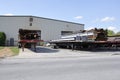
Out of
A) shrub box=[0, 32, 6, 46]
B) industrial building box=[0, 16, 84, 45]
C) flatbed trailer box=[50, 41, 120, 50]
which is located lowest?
flatbed trailer box=[50, 41, 120, 50]

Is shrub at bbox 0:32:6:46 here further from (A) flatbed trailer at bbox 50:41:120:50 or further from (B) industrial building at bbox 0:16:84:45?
(A) flatbed trailer at bbox 50:41:120:50

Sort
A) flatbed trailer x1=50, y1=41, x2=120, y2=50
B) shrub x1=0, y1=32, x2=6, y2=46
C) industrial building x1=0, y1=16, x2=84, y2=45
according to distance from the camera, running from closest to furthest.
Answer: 1. flatbed trailer x1=50, y1=41, x2=120, y2=50
2. shrub x1=0, y1=32, x2=6, y2=46
3. industrial building x1=0, y1=16, x2=84, y2=45

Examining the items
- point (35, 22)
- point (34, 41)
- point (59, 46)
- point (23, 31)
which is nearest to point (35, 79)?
point (34, 41)

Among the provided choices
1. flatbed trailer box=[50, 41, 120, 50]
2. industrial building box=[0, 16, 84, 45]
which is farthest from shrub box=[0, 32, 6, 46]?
flatbed trailer box=[50, 41, 120, 50]

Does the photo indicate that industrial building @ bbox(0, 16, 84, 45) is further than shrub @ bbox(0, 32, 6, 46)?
Yes

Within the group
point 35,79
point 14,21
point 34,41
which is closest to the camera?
point 35,79

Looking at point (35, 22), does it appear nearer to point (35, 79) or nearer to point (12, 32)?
point (12, 32)

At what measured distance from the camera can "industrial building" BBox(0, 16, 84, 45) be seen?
160 ft

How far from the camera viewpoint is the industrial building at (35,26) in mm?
48812

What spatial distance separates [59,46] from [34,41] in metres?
10.7

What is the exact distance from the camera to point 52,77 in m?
9.57

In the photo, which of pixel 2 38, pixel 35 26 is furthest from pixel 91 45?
pixel 35 26

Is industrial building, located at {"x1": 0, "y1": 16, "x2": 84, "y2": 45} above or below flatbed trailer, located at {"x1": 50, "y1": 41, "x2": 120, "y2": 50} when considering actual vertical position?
above

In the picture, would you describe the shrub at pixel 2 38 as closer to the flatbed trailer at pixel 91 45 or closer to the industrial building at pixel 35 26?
the industrial building at pixel 35 26
